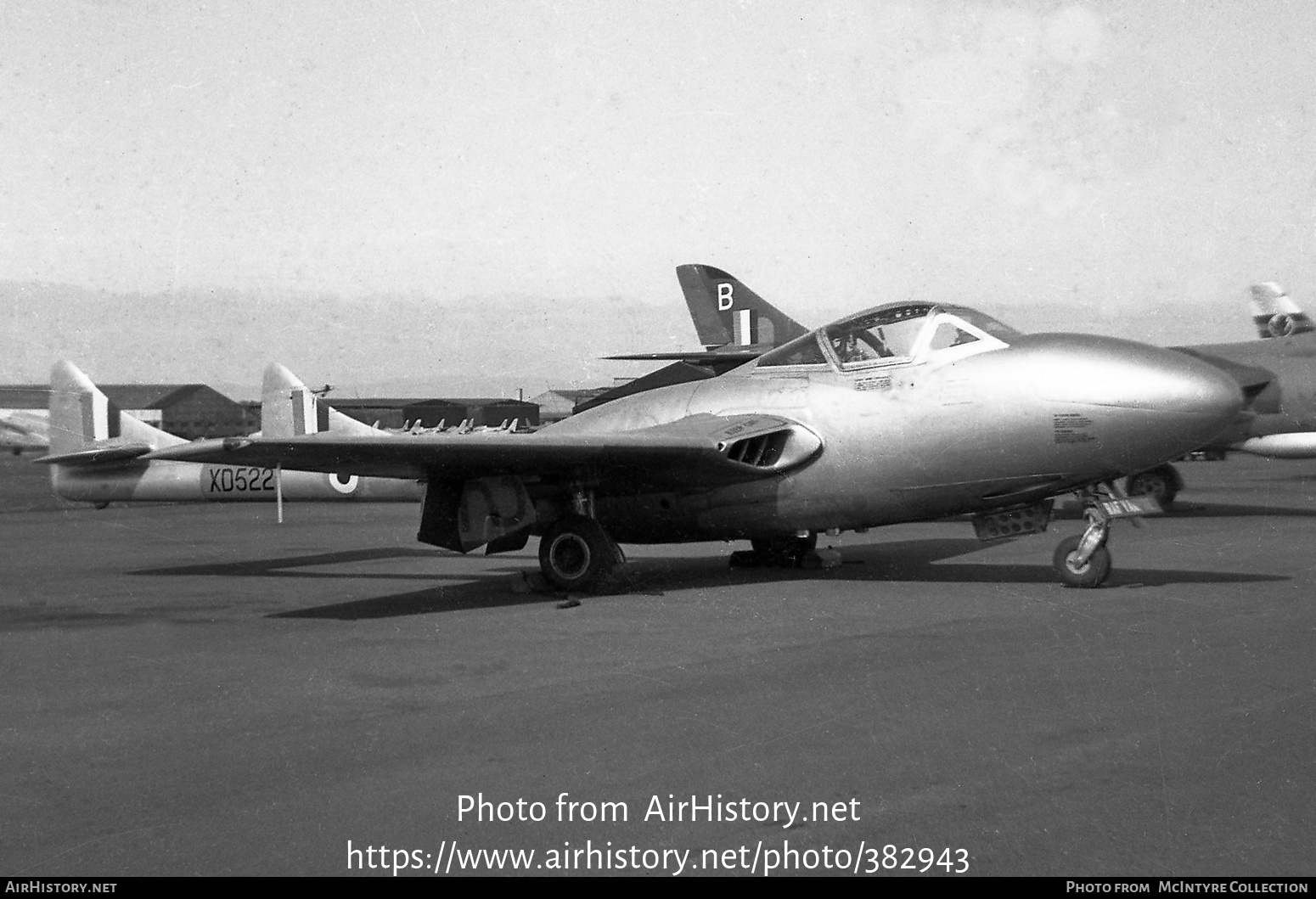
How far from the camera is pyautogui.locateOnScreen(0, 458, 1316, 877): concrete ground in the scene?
172 inches

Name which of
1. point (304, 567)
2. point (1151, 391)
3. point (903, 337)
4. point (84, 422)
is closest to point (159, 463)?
point (84, 422)

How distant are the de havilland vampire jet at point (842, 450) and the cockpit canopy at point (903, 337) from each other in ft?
0.06

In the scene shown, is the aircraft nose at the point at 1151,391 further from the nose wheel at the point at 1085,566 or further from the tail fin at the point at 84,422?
the tail fin at the point at 84,422

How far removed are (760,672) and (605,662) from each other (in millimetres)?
1115

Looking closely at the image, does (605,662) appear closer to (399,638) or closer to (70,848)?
(399,638)

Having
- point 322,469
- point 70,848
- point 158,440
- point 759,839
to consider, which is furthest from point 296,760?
point 158,440

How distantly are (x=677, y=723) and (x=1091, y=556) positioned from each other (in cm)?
644

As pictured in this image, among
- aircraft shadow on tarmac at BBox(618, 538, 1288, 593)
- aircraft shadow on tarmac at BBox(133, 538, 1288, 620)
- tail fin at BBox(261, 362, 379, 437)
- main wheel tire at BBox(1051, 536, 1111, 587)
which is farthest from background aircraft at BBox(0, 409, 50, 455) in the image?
main wheel tire at BBox(1051, 536, 1111, 587)

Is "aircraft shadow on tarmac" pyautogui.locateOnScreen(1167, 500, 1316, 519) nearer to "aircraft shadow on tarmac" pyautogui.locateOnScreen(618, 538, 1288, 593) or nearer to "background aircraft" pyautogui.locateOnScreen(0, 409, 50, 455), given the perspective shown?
"aircraft shadow on tarmac" pyautogui.locateOnScreen(618, 538, 1288, 593)

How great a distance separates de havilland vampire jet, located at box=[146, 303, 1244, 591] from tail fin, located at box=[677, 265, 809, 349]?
2271cm

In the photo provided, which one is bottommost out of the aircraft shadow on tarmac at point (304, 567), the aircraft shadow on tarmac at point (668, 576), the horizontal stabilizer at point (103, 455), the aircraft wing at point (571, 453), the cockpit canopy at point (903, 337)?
the aircraft shadow on tarmac at point (304, 567)

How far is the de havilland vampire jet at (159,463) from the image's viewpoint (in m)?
19.1

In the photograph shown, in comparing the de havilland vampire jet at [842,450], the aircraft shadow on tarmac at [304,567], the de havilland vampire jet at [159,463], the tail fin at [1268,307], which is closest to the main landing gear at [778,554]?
the de havilland vampire jet at [842,450]

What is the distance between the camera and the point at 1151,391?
33.7 ft
